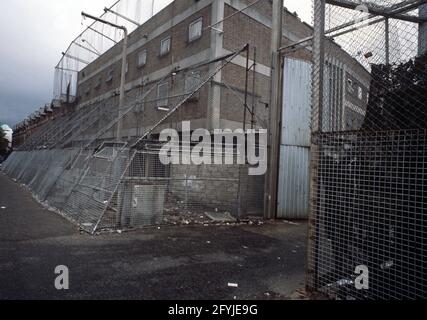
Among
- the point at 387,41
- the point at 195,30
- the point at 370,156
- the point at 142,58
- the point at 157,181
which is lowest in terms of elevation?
the point at 157,181

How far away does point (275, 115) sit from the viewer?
11398 millimetres

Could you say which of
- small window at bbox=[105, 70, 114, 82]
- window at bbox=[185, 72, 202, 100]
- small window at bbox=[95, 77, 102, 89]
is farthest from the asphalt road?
small window at bbox=[95, 77, 102, 89]

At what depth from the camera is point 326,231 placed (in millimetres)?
4715

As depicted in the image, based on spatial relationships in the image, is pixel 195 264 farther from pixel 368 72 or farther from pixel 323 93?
pixel 368 72

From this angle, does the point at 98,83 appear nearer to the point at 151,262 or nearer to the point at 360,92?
the point at 151,262

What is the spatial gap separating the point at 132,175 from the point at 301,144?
5.88 m

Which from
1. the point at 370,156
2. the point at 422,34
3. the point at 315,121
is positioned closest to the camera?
the point at 370,156

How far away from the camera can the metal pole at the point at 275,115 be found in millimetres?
11109

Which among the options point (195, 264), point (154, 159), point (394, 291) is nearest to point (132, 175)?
point (154, 159)

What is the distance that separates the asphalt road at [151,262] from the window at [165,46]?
11.4 m

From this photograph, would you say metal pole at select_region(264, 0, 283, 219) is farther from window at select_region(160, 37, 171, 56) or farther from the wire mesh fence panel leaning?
window at select_region(160, 37, 171, 56)

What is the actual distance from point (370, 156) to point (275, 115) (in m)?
7.24

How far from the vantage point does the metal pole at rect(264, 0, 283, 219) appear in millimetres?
11109

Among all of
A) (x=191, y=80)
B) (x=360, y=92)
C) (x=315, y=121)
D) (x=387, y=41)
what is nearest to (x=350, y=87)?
(x=360, y=92)
